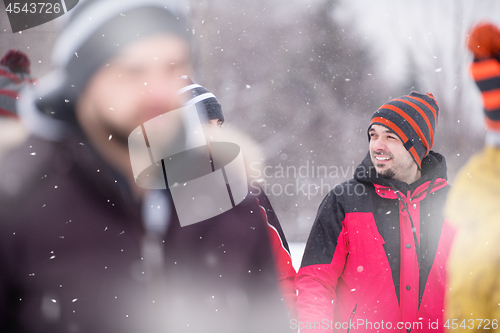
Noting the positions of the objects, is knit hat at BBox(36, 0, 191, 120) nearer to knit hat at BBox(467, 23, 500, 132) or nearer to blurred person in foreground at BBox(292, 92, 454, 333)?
blurred person in foreground at BBox(292, 92, 454, 333)

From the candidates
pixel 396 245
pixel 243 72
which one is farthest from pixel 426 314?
pixel 243 72

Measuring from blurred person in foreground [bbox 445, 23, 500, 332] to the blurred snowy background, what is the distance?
2902 millimetres

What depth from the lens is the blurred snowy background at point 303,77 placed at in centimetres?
468

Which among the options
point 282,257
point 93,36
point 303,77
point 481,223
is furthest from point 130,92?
point 303,77

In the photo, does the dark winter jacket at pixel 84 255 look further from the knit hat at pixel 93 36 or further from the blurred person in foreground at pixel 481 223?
the blurred person in foreground at pixel 481 223

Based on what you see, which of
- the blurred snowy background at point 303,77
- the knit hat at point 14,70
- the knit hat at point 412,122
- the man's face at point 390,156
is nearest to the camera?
the knit hat at point 14,70

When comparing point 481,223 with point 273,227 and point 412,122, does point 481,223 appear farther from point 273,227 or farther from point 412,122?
point 273,227

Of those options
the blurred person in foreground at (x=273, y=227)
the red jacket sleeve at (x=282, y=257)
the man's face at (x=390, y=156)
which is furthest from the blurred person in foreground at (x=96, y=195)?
the man's face at (x=390, y=156)

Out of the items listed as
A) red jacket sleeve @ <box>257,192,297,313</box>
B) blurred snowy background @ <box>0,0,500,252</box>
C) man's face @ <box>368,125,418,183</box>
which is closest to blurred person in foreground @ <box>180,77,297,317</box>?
red jacket sleeve @ <box>257,192,297,313</box>

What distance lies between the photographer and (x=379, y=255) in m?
1.52

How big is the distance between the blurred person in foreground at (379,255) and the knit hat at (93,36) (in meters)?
1.11

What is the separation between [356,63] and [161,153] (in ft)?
16.5

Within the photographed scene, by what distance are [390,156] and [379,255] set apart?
49 cm

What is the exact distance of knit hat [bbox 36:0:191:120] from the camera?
25.6 inches
